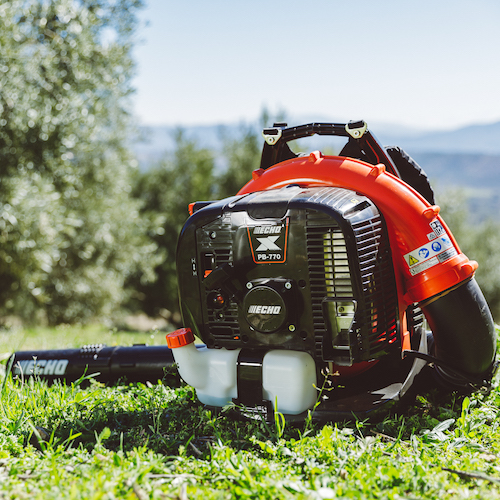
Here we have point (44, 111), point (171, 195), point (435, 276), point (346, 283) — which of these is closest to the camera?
point (346, 283)

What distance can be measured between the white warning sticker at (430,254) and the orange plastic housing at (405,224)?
2 cm

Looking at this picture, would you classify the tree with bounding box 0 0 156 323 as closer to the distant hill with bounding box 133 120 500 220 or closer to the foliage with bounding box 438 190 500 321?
the distant hill with bounding box 133 120 500 220

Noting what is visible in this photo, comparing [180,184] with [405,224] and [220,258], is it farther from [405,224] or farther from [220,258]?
[405,224]

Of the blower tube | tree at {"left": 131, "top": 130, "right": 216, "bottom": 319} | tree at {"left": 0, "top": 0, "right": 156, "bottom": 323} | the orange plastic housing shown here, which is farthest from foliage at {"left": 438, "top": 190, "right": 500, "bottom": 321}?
the orange plastic housing

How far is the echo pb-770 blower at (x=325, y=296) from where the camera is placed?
9.23 ft

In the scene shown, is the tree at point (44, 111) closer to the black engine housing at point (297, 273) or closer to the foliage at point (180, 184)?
the black engine housing at point (297, 273)

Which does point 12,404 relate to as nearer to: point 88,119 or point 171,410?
point 171,410

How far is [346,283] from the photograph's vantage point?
2.79 m

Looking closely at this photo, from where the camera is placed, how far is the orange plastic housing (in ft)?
9.90

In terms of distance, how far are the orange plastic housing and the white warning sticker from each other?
2cm

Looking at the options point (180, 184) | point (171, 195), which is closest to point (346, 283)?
point (171, 195)

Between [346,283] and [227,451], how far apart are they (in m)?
1.09

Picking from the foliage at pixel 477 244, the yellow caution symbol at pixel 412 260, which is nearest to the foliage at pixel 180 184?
the foliage at pixel 477 244

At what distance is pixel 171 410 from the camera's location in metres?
3.27
